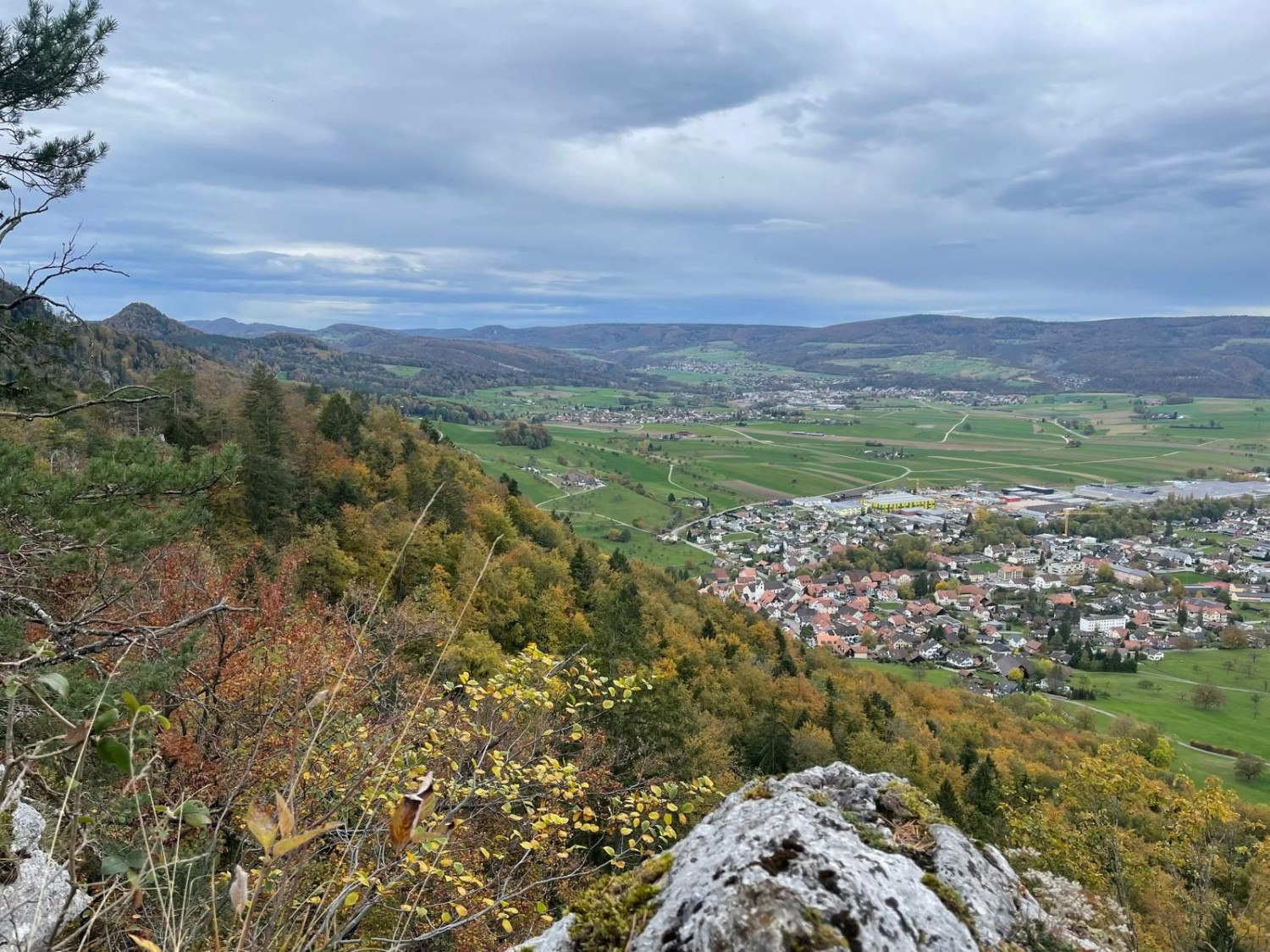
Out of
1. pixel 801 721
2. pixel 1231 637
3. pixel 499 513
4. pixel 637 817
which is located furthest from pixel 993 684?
pixel 637 817

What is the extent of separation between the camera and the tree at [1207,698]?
4638cm

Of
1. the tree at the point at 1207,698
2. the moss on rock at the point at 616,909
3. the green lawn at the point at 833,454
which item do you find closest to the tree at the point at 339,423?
the moss on rock at the point at 616,909

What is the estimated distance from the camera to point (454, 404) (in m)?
130

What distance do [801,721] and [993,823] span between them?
7471 mm

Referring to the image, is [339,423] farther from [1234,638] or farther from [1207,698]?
[1234,638]

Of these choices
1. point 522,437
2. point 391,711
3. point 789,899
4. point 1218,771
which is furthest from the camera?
point 522,437

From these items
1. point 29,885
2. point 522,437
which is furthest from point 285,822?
point 522,437

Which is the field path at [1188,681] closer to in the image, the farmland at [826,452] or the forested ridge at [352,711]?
the forested ridge at [352,711]

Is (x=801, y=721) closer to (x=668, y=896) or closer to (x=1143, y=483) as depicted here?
(x=668, y=896)

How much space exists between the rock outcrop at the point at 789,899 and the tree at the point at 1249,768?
44103 millimetres

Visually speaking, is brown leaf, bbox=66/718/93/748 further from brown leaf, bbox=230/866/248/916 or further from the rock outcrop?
the rock outcrop

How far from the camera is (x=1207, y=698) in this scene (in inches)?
1827

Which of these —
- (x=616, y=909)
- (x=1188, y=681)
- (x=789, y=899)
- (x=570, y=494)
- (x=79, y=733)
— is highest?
(x=79, y=733)

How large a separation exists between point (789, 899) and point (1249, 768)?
46939mm
